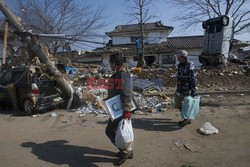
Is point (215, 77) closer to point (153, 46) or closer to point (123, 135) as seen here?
point (123, 135)

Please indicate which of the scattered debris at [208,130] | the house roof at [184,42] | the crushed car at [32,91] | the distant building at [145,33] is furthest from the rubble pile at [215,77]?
the distant building at [145,33]

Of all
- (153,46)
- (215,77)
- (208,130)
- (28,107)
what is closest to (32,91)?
(28,107)

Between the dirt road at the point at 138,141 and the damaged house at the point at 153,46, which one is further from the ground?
the damaged house at the point at 153,46

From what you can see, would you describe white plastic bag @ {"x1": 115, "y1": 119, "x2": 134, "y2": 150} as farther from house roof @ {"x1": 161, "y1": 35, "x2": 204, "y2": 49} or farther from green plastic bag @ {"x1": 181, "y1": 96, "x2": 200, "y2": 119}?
house roof @ {"x1": 161, "y1": 35, "x2": 204, "y2": 49}

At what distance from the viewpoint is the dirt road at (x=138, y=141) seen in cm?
423

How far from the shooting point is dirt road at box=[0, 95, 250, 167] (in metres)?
4.23

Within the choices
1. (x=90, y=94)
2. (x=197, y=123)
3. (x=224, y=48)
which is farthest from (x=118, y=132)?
(x=224, y=48)

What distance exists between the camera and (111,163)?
410cm

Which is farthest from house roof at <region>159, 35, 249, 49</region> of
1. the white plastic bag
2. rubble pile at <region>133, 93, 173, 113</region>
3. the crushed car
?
the white plastic bag

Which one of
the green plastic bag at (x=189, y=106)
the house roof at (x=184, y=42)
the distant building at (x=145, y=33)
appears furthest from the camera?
the distant building at (x=145, y=33)

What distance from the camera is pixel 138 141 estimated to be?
5.11 metres

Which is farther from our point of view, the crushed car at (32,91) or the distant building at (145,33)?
the distant building at (145,33)

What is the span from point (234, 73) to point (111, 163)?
A: 33.1 feet

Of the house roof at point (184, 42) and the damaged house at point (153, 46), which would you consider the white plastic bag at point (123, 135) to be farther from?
the house roof at point (184, 42)
